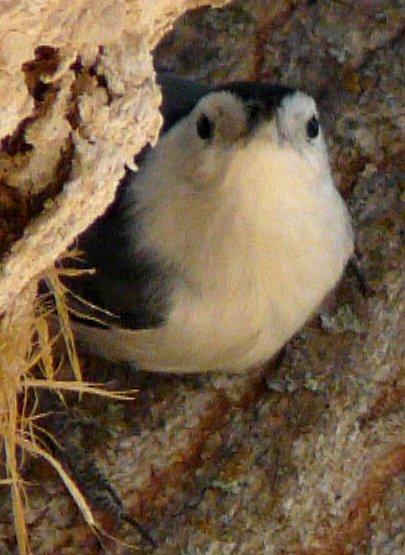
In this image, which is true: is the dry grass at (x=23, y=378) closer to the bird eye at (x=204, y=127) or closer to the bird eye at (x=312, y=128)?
the bird eye at (x=204, y=127)

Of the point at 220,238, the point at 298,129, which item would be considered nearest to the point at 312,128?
the point at 298,129

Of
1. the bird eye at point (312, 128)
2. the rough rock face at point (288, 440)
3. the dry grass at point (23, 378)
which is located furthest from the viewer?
the rough rock face at point (288, 440)

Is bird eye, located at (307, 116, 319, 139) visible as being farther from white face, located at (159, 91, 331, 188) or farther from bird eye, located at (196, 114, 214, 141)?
bird eye, located at (196, 114, 214, 141)

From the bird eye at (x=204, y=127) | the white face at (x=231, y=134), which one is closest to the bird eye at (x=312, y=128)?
the white face at (x=231, y=134)

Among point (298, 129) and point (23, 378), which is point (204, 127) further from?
point (23, 378)

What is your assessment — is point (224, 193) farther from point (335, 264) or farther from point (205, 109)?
point (335, 264)

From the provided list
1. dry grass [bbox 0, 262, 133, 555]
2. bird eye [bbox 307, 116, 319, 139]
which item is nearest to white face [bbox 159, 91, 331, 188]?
bird eye [bbox 307, 116, 319, 139]

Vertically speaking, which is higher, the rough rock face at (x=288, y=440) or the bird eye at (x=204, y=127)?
the bird eye at (x=204, y=127)

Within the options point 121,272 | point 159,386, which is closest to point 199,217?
point 121,272
